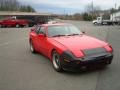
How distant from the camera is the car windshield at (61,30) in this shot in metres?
7.70

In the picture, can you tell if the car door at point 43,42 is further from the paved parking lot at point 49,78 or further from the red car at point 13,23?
the red car at point 13,23

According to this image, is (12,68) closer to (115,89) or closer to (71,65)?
(71,65)

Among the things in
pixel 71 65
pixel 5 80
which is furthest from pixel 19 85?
pixel 71 65

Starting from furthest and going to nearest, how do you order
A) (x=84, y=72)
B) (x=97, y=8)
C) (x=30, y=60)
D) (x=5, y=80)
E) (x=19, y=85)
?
(x=97, y=8)
(x=30, y=60)
(x=84, y=72)
(x=5, y=80)
(x=19, y=85)

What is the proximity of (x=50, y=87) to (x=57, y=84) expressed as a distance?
259 mm

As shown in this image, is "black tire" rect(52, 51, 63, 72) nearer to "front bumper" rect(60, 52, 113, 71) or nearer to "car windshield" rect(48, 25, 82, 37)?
"front bumper" rect(60, 52, 113, 71)

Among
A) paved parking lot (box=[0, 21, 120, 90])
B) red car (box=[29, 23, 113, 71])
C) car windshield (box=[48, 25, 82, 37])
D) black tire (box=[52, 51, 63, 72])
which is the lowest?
paved parking lot (box=[0, 21, 120, 90])

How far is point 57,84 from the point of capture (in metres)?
5.41

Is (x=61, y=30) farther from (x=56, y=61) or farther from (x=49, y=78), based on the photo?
(x=49, y=78)

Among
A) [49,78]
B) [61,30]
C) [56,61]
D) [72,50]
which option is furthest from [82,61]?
[61,30]

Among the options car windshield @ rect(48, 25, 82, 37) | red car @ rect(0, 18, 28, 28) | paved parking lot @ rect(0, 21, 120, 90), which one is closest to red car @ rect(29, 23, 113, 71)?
car windshield @ rect(48, 25, 82, 37)

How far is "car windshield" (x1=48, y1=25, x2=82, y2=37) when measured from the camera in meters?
7.70

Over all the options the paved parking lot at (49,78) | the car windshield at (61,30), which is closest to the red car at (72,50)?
the car windshield at (61,30)

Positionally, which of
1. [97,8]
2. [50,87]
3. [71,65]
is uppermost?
[97,8]
